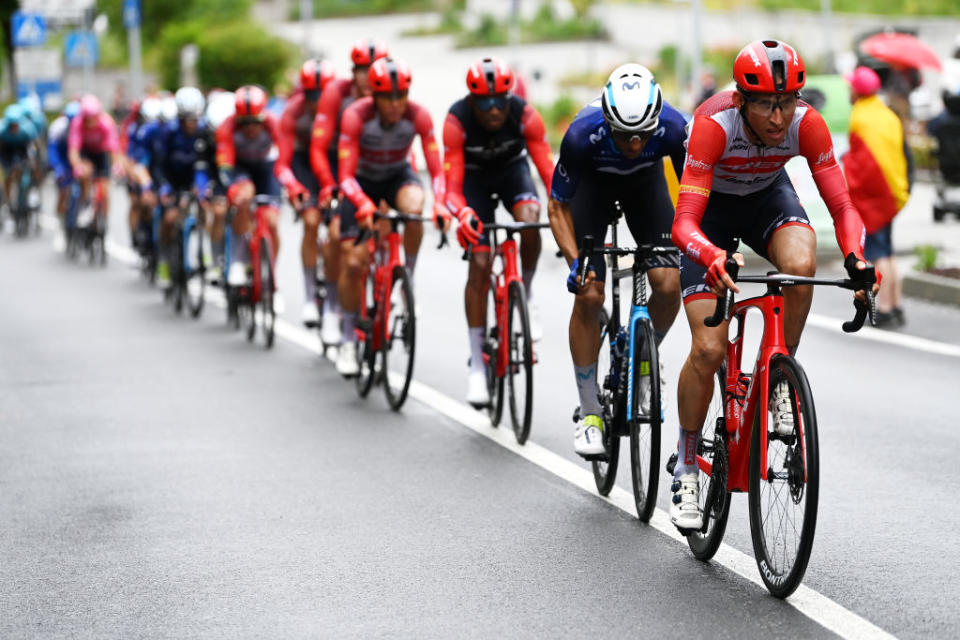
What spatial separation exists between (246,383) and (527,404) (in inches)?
137

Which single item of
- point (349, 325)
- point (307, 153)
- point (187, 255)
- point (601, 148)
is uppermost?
point (601, 148)

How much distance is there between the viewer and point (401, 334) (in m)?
10.6

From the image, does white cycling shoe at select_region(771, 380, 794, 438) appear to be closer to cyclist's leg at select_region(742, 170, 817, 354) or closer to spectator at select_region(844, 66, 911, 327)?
cyclist's leg at select_region(742, 170, 817, 354)

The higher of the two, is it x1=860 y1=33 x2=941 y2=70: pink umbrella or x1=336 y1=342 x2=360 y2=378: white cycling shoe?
x1=860 y1=33 x2=941 y2=70: pink umbrella

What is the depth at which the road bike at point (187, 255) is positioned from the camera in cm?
1577

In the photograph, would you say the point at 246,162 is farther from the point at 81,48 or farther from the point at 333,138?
the point at 81,48

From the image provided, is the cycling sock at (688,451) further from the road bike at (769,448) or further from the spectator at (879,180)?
the spectator at (879,180)

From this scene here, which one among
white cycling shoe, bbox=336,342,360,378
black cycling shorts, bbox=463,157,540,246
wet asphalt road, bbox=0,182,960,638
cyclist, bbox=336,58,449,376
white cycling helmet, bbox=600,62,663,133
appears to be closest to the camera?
wet asphalt road, bbox=0,182,960,638

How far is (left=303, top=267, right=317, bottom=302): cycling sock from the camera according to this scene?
1305 centimetres

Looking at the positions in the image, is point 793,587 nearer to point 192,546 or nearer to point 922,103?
point 192,546

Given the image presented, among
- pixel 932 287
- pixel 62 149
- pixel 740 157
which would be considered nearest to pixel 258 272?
pixel 932 287

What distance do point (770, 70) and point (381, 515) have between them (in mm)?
2835

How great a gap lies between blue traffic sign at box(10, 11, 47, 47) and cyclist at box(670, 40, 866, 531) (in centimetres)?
3745

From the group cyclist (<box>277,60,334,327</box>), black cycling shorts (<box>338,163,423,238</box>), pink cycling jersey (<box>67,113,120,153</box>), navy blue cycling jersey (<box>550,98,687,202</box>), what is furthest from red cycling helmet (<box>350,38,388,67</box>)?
pink cycling jersey (<box>67,113,120,153</box>)
